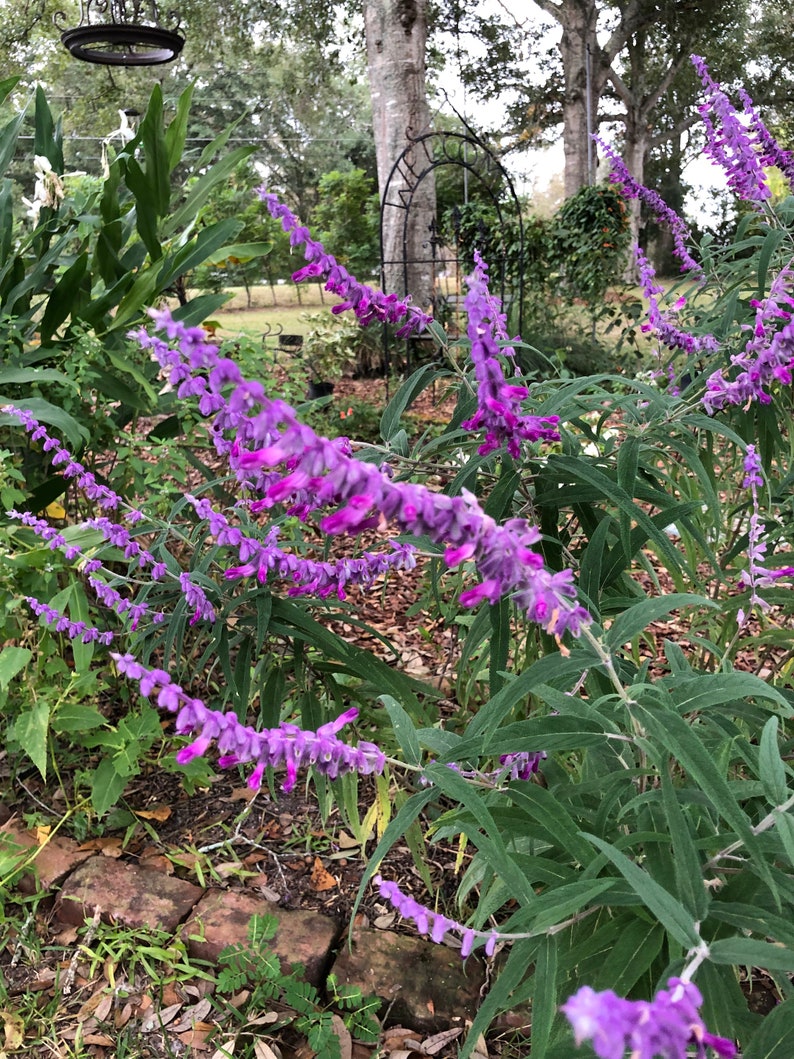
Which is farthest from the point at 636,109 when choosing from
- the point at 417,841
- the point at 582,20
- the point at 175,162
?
the point at 417,841

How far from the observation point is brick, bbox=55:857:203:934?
6.00ft

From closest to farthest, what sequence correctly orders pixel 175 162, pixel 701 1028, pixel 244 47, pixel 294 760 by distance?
pixel 701 1028 < pixel 294 760 < pixel 175 162 < pixel 244 47

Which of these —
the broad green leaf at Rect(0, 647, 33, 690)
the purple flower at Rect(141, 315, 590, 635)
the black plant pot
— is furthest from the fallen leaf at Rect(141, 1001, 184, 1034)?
the black plant pot

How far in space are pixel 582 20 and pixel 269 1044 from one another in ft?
56.7

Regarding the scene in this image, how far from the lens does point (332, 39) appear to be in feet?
46.4

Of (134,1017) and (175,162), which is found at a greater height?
(175,162)

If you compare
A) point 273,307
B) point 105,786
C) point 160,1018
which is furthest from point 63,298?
point 273,307

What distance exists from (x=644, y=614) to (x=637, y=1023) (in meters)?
0.50

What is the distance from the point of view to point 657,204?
218cm

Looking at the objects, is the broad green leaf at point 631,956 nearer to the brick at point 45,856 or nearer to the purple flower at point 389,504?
the purple flower at point 389,504

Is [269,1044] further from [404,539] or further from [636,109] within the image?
[636,109]

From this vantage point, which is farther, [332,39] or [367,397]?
[332,39]

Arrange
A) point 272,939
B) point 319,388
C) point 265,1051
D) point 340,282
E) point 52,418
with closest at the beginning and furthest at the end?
point 340,282
point 265,1051
point 272,939
point 52,418
point 319,388

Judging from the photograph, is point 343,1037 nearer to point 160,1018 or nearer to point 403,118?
point 160,1018
